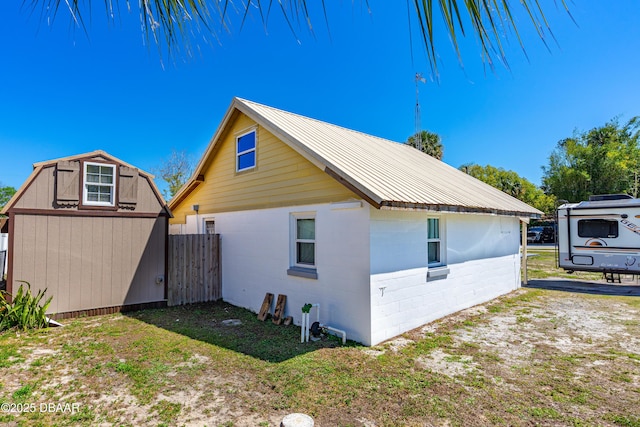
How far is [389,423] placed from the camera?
3.79 metres

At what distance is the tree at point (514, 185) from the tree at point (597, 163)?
2.45m

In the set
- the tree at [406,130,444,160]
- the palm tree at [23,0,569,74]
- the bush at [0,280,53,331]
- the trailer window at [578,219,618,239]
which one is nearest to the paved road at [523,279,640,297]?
the trailer window at [578,219,618,239]

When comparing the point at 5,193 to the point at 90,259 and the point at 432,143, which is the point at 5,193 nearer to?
the point at 90,259

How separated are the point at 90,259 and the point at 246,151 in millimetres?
4916

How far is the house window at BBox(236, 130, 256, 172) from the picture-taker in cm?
934

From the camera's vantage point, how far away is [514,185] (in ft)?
138

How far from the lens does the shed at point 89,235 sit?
777 centimetres

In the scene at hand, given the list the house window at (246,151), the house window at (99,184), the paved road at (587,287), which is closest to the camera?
the house window at (99,184)

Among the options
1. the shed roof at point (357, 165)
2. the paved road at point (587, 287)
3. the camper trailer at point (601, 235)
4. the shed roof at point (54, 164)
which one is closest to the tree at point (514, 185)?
the camper trailer at point (601, 235)

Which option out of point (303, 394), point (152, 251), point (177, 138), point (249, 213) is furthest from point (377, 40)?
point (177, 138)

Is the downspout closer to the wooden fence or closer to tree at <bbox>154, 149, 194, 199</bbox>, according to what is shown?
the wooden fence

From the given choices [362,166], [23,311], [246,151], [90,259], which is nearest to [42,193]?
[90,259]

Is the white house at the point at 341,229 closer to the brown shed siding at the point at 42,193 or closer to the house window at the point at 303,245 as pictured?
the house window at the point at 303,245

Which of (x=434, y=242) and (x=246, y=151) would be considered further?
(x=246, y=151)
